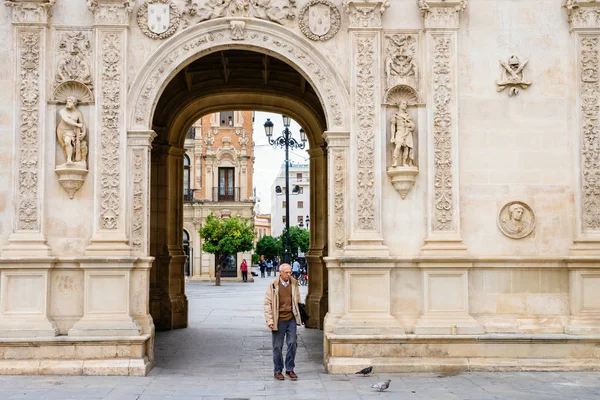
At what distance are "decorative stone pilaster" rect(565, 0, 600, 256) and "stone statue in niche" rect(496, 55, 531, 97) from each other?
38.0 inches

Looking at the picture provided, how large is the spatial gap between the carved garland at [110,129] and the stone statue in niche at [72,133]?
1.15ft

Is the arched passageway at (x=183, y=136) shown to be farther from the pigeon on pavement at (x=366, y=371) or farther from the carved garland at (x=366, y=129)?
the pigeon on pavement at (x=366, y=371)

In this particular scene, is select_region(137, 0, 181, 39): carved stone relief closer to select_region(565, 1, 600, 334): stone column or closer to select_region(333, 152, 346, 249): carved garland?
select_region(333, 152, 346, 249): carved garland

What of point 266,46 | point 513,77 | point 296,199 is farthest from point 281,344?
point 296,199

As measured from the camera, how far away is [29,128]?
41.7ft

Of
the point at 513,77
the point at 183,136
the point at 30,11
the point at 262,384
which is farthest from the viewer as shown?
the point at 183,136

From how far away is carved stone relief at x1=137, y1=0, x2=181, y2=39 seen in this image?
1305 centimetres

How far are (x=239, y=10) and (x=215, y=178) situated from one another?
4872 cm

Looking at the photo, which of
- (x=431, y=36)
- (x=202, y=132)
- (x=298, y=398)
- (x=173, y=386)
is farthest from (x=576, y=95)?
(x=202, y=132)

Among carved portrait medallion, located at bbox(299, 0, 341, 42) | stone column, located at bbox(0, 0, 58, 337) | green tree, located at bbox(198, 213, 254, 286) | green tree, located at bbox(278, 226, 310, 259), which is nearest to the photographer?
stone column, located at bbox(0, 0, 58, 337)

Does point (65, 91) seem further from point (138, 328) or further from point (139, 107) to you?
point (138, 328)

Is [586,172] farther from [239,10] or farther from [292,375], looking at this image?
[239,10]

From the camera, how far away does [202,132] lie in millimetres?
60969

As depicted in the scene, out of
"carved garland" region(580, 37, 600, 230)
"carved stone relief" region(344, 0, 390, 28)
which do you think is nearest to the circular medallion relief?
"carved garland" region(580, 37, 600, 230)
